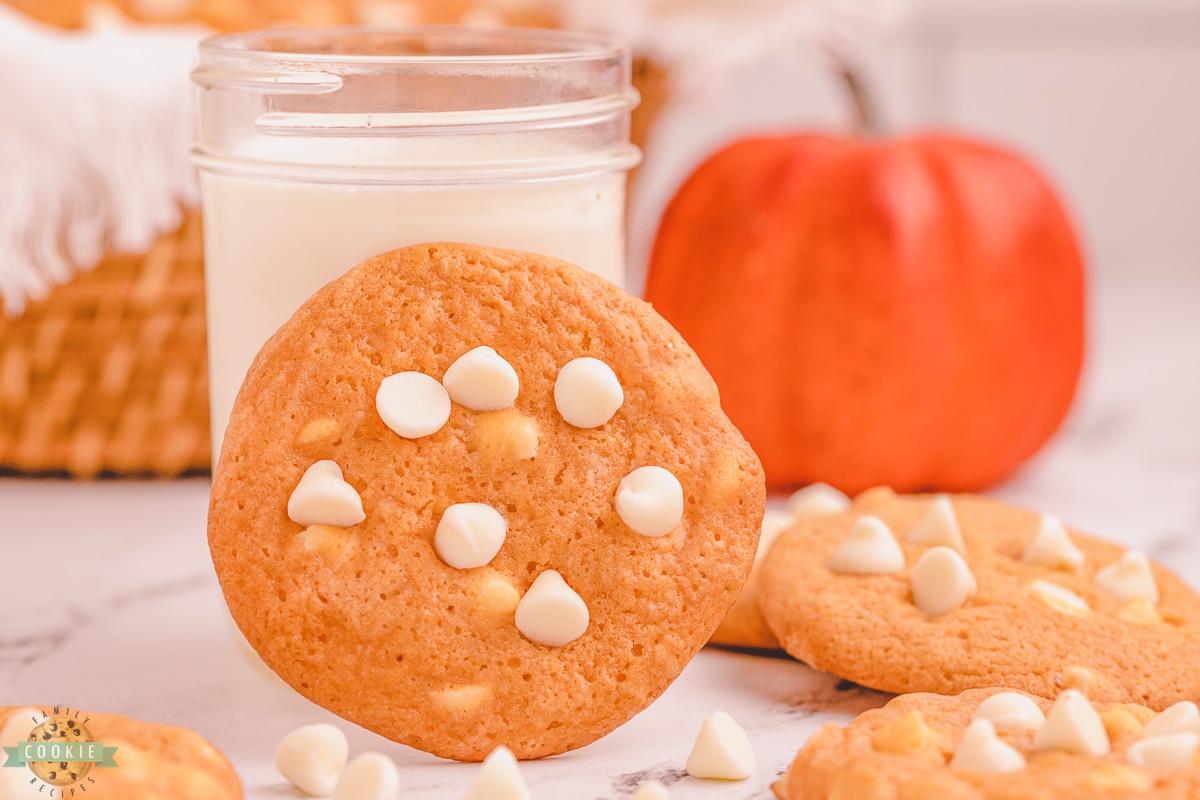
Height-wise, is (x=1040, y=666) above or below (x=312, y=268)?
below

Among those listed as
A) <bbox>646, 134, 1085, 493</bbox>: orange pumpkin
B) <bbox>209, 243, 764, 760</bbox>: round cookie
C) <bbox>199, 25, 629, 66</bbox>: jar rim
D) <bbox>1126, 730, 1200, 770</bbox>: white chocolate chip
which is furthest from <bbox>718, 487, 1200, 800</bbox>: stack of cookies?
<bbox>199, 25, 629, 66</bbox>: jar rim

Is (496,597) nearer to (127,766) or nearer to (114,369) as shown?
(127,766)

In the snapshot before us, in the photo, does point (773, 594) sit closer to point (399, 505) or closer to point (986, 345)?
point (399, 505)

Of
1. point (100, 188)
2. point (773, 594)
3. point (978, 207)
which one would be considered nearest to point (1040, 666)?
point (773, 594)

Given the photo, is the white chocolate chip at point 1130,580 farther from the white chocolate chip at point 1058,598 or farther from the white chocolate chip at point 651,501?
the white chocolate chip at point 651,501

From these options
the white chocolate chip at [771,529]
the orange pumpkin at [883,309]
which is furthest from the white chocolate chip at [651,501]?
the orange pumpkin at [883,309]

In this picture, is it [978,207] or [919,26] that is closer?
[978,207]

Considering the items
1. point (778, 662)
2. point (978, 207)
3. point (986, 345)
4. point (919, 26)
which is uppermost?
point (919, 26)

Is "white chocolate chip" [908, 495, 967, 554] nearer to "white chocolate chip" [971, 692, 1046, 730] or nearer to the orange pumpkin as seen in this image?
"white chocolate chip" [971, 692, 1046, 730]
